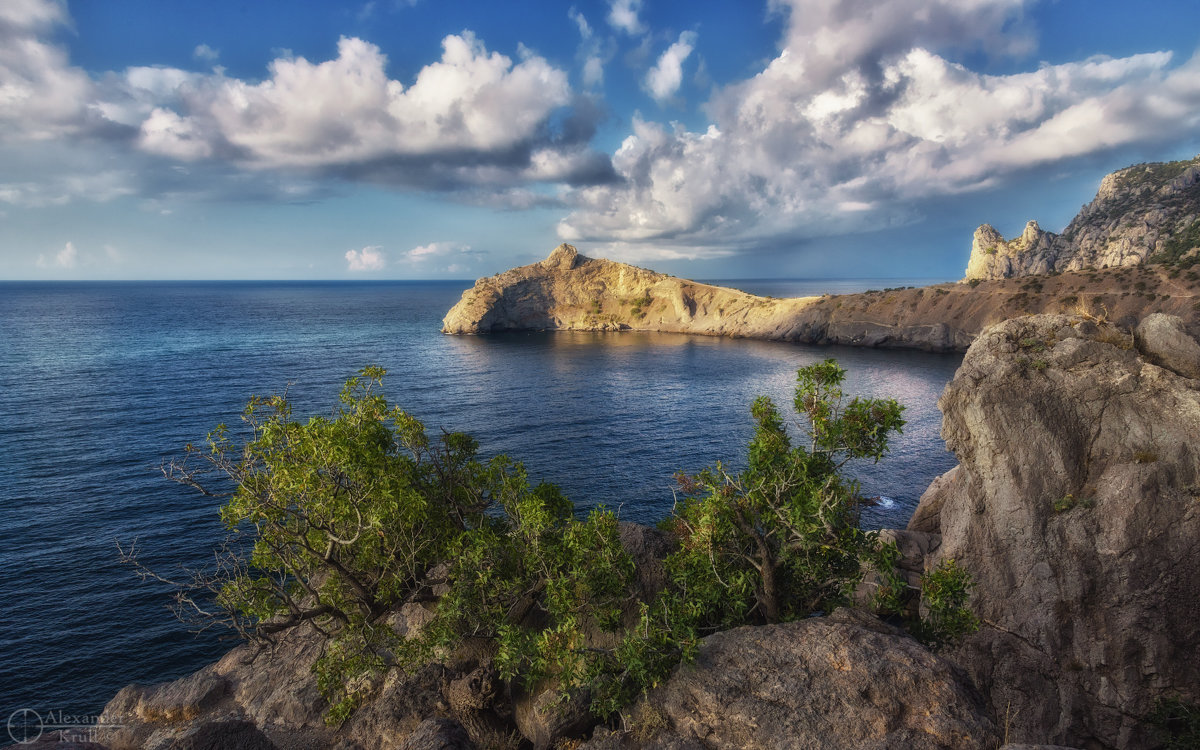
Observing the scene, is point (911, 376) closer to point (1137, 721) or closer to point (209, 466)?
point (1137, 721)

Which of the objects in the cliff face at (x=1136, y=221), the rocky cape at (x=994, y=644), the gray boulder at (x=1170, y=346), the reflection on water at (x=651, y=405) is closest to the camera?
the rocky cape at (x=994, y=644)

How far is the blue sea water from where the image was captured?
33.0 meters

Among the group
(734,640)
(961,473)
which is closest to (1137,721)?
(961,473)

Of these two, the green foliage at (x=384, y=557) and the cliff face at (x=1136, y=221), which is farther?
the cliff face at (x=1136, y=221)

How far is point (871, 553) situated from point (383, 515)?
52.5ft

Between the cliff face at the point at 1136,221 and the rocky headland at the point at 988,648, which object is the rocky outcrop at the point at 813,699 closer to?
the rocky headland at the point at 988,648

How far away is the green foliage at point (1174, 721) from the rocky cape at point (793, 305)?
10032 centimetres

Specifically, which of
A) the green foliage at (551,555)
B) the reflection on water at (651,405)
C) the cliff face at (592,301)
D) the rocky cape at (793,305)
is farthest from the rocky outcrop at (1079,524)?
the cliff face at (592,301)

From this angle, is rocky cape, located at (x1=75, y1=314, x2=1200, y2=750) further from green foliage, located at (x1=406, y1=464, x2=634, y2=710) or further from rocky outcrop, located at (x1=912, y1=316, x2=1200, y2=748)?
green foliage, located at (x1=406, y1=464, x2=634, y2=710)

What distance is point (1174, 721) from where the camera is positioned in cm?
2189

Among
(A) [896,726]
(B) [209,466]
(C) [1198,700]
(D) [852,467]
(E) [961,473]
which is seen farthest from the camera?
(D) [852,467]

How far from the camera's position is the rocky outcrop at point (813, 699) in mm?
14289

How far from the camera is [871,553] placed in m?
18.0

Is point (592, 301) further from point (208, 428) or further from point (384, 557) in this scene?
point (384, 557)
